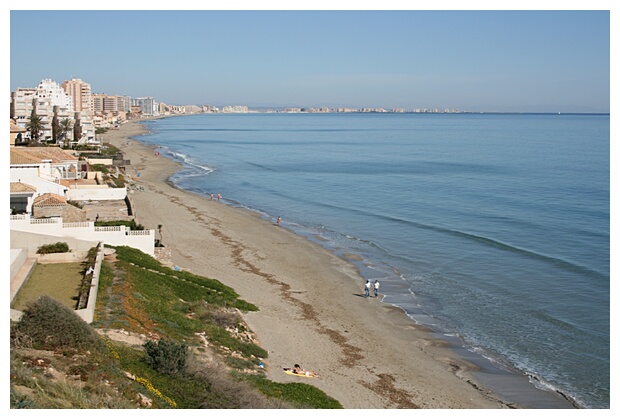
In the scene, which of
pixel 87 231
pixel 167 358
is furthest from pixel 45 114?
pixel 167 358

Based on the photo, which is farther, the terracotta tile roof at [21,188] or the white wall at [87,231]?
the terracotta tile roof at [21,188]

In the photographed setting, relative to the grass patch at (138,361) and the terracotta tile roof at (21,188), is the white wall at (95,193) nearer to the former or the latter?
the terracotta tile roof at (21,188)

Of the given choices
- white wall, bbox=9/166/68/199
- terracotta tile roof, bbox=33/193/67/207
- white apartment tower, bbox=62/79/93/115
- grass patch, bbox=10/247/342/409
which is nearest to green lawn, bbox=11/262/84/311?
grass patch, bbox=10/247/342/409

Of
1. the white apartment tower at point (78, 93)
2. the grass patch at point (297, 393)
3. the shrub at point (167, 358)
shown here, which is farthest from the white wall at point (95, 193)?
the white apartment tower at point (78, 93)

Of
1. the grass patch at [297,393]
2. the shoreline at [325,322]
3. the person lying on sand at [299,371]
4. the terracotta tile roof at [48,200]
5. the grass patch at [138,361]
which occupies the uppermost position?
the terracotta tile roof at [48,200]
